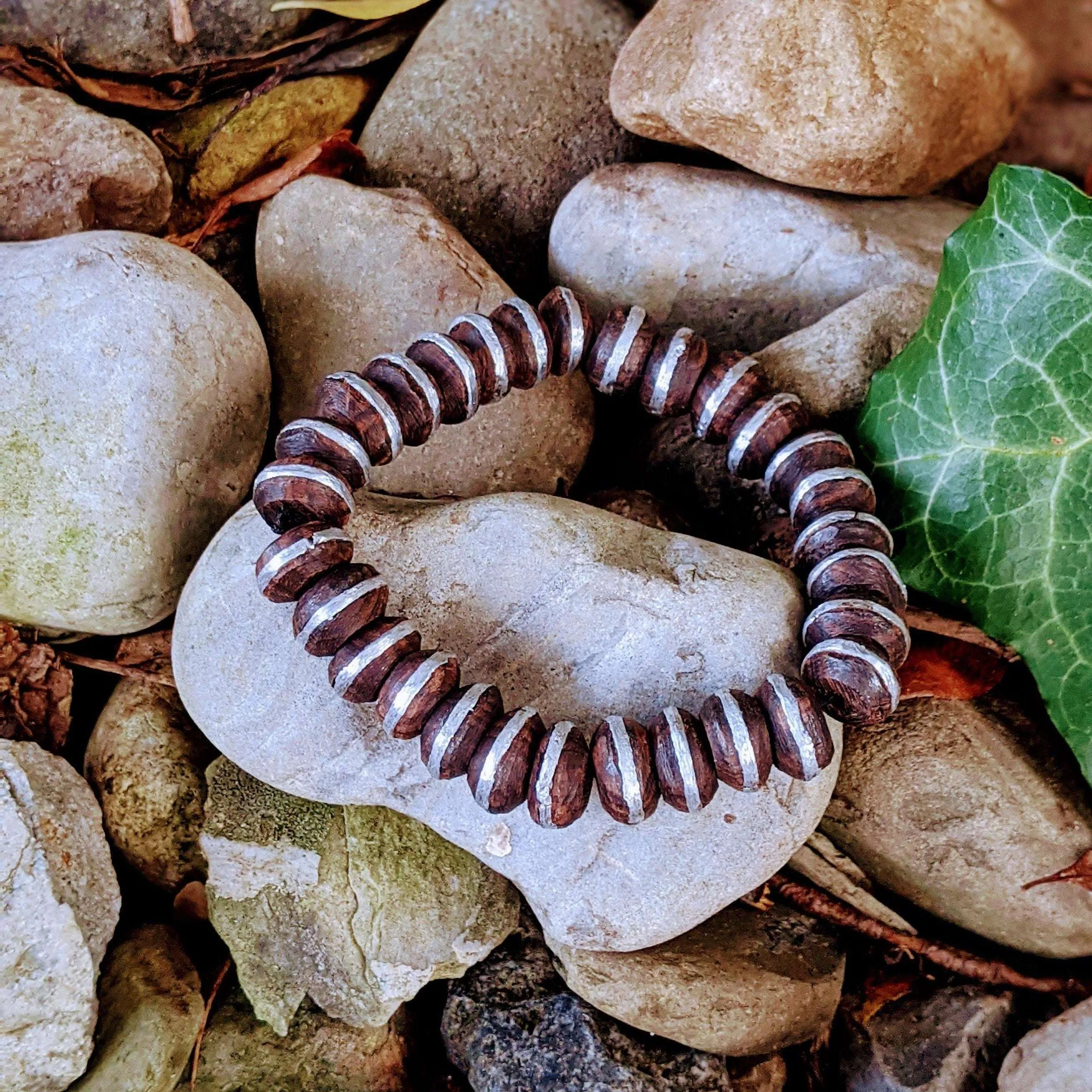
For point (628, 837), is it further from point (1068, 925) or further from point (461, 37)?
point (461, 37)

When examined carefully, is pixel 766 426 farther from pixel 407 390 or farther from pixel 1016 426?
pixel 407 390

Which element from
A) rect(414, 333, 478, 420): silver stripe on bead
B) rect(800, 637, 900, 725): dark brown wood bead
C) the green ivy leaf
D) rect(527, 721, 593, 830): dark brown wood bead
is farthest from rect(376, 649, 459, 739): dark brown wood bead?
the green ivy leaf

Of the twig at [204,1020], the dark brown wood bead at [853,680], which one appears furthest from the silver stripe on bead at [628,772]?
the twig at [204,1020]

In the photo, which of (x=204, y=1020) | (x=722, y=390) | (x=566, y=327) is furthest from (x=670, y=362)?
(x=204, y=1020)

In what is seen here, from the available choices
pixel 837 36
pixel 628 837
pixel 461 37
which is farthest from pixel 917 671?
pixel 461 37

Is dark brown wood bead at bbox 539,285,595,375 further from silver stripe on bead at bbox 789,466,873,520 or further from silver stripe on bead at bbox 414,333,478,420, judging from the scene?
silver stripe on bead at bbox 789,466,873,520

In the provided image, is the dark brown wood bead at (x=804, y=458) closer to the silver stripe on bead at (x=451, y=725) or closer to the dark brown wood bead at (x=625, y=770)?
the dark brown wood bead at (x=625, y=770)
